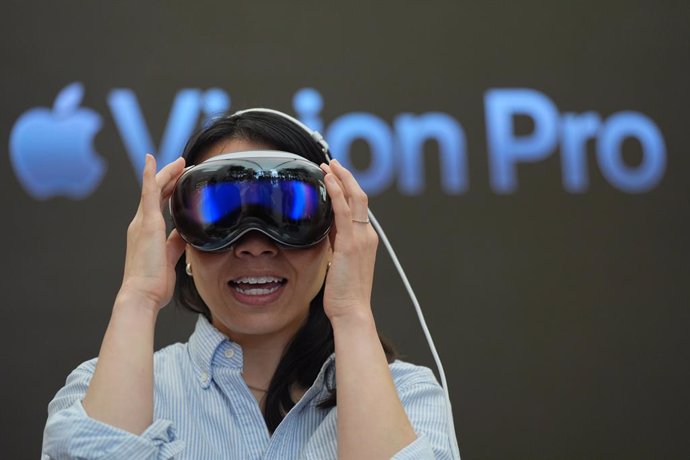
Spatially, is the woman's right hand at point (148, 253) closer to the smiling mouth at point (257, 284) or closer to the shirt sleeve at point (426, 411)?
the smiling mouth at point (257, 284)

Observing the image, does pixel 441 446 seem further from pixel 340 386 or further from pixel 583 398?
pixel 583 398

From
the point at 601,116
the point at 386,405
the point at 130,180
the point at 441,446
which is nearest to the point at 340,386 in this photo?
the point at 386,405

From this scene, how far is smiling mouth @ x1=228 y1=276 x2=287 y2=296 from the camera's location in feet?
4.33

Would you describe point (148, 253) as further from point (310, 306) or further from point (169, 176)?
point (310, 306)

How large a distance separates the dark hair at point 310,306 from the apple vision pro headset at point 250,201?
15 cm

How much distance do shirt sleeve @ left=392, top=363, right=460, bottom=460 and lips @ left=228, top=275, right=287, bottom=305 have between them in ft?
0.82

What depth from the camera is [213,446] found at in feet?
4.22

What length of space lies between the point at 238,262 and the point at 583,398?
1.87 m

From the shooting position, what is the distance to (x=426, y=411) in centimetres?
134

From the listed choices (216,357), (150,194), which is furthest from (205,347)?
(150,194)

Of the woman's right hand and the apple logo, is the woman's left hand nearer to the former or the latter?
the woman's right hand

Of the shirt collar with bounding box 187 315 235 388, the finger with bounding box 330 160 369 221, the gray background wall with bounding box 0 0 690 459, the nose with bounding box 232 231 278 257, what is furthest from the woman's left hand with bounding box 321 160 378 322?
the gray background wall with bounding box 0 0 690 459

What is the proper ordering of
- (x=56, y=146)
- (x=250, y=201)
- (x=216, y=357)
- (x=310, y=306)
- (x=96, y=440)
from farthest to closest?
(x=56, y=146), (x=310, y=306), (x=216, y=357), (x=250, y=201), (x=96, y=440)

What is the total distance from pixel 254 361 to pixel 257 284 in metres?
0.16
